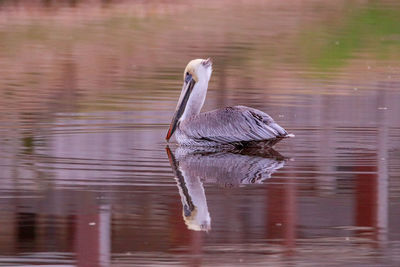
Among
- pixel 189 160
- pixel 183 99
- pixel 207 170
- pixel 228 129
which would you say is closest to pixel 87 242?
pixel 207 170

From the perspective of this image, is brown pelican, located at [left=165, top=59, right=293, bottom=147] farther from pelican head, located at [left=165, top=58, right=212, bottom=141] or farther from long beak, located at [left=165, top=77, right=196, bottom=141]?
pelican head, located at [left=165, top=58, right=212, bottom=141]

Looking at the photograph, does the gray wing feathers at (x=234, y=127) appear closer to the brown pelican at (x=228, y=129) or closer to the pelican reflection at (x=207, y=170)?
the brown pelican at (x=228, y=129)

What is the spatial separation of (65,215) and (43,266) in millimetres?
1144

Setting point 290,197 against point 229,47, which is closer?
point 290,197

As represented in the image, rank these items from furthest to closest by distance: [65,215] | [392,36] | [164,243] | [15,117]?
[392,36] < [15,117] < [65,215] < [164,243]

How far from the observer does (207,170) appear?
27.8ft

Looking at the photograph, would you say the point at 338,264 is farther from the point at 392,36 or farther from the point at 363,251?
Result: the point at 392,36

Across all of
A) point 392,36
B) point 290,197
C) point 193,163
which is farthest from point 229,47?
point 290,197

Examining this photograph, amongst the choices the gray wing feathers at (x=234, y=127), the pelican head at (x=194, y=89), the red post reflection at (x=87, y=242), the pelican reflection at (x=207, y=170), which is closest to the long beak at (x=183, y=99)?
the pelican head at (x=194, y=89)

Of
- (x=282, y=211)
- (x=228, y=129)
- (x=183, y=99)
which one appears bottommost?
(x=282, y=211)

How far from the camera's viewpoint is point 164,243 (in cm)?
609

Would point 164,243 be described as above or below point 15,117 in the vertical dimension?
below

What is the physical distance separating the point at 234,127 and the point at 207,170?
1065 millimetres

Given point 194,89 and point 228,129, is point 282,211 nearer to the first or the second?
point 228,129
